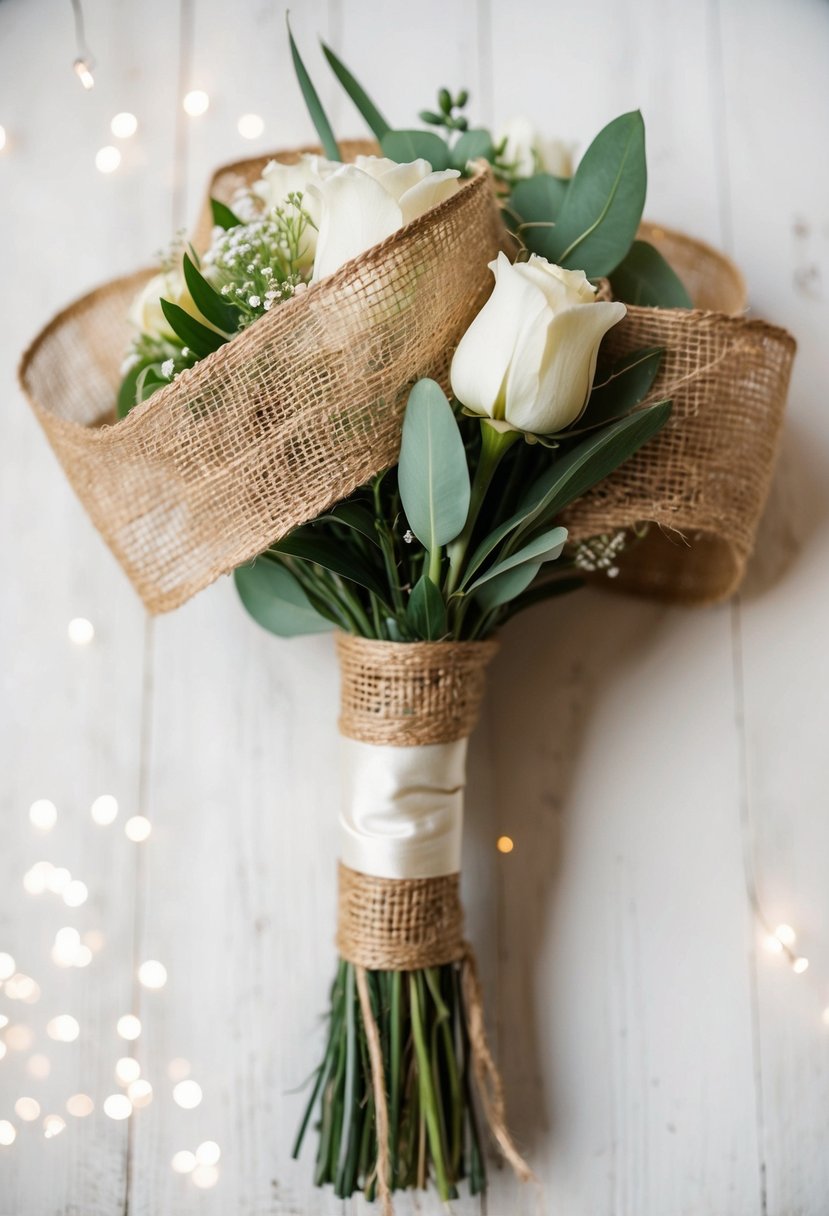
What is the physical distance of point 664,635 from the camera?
0.90 metres

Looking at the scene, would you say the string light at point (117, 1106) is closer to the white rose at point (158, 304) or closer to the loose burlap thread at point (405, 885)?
the loose burlap thread at point (405, 885)

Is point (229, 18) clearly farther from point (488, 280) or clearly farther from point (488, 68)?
point (488, 280)

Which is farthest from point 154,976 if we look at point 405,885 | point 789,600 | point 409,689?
point 789,600

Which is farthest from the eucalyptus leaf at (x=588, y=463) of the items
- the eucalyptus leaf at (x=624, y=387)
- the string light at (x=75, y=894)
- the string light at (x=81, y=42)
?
the string light at (x=81, y=42)

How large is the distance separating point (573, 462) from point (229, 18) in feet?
2.23

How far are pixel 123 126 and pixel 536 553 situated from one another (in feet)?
2.27

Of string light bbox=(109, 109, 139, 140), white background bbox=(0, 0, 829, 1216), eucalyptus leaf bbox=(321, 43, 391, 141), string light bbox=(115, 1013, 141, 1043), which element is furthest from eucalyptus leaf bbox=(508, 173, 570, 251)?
string light bbox=(115, 1013, 141, 1043)

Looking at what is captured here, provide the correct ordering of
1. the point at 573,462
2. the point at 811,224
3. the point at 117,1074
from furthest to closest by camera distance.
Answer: the point at 811,224
the point at 117,1074
the point at 573,462

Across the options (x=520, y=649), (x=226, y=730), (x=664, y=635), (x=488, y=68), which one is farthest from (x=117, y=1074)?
(x=488, y=68)

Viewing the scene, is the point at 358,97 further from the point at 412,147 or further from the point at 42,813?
the point at 42,813

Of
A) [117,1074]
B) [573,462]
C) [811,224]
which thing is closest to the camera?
[573,462]

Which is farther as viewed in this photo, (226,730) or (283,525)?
(226,730)

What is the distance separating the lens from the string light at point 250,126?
96cm

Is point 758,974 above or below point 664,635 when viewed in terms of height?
below
